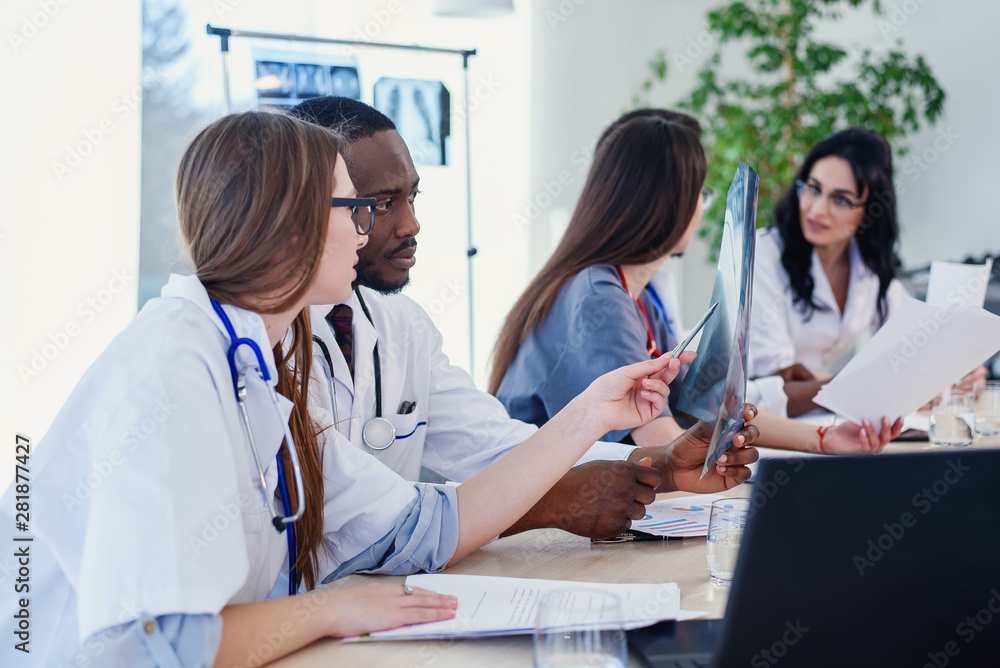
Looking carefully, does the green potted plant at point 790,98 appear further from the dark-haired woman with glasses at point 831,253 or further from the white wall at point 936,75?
the dark-haired woman with glasses at point 831,253

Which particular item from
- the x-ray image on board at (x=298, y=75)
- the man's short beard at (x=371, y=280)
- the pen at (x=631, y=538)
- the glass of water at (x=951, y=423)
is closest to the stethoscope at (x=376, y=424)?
the man's short beard at (x=371, y=280)

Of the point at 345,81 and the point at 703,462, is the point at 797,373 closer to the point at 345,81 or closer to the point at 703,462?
the point at 703,462

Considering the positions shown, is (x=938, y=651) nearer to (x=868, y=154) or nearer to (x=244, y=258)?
(x=244, y=258)

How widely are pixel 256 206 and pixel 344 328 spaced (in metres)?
0.57

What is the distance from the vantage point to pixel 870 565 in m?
0.69

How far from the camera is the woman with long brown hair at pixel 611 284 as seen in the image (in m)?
1.85

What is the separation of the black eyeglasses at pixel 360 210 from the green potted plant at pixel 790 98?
2938 mm

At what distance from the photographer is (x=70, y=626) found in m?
0.96

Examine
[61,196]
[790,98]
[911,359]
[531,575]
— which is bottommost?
[531,575]

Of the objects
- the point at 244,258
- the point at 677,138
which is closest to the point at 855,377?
the point at 677,138

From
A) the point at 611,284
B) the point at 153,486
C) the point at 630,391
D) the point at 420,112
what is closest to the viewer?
the point at 153,486

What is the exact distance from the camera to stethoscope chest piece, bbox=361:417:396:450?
1.48 metres

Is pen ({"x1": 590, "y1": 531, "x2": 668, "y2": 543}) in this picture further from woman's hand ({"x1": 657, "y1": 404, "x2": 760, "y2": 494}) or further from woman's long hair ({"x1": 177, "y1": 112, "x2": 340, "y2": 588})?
woman's long hair ({"x1": 177, "y1": 112, "x2": 340, "y2": 588})

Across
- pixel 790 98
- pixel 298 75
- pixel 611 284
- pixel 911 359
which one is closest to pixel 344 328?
pixel 611 284
